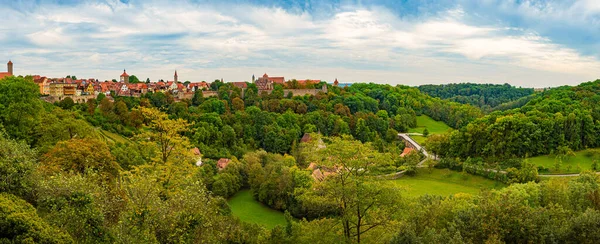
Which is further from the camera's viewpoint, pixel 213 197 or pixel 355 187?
pixel 213 197

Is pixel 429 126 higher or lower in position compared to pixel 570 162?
higher

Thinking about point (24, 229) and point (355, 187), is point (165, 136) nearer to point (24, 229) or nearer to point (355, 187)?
point (24, 229)

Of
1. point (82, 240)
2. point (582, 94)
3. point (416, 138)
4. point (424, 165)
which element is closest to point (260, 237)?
point (82, 240)

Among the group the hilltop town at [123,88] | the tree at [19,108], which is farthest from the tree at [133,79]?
the tree at [19,108]

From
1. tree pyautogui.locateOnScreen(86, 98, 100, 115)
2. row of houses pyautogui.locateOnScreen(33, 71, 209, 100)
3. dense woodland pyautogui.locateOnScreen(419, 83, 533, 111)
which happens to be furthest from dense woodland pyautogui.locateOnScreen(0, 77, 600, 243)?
dense woodland pyautogui.locateOnScreen(419, 83, 533, 111)

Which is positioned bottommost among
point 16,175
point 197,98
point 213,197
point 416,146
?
point 416,146

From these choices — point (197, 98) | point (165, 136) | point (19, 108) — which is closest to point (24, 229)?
point (165, 136)

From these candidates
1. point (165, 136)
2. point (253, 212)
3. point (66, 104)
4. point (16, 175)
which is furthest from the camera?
point (66, 104)

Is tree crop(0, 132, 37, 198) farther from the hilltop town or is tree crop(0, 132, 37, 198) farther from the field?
the field
